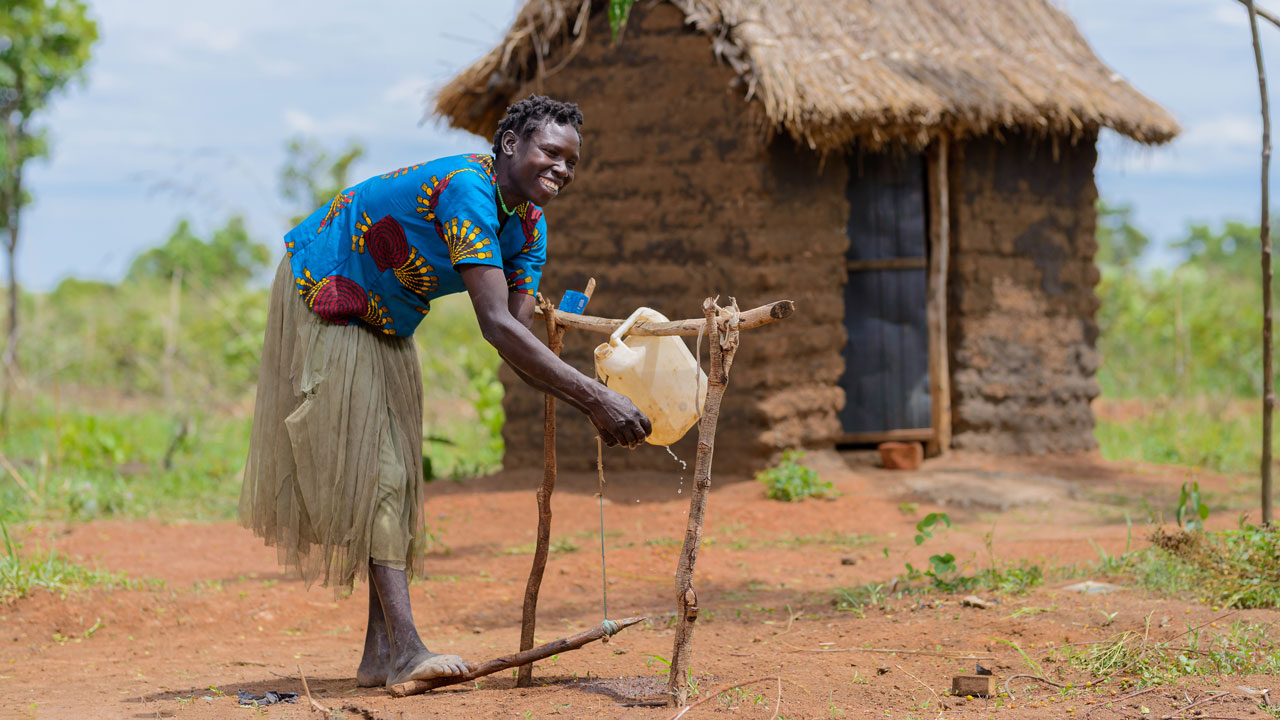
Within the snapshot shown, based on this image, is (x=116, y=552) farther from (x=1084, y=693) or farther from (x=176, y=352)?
(x=176, y=352)

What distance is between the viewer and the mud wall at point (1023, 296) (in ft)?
22.9

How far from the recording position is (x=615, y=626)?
277cm

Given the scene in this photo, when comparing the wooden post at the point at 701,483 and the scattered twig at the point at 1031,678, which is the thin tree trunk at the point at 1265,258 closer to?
the scattered twig at the point at 1031,678

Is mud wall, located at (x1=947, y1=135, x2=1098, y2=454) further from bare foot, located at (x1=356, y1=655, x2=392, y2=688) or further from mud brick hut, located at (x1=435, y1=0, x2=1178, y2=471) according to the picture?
bare foot, located at (x1=356, y1=655, x2=392, y2=688)

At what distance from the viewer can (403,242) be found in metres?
2.80

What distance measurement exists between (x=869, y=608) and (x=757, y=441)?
8.13 ft

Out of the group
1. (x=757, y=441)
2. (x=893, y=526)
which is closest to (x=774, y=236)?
(x=757, y=441)

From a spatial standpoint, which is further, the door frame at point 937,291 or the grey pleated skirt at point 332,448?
the door frame at point 937,291

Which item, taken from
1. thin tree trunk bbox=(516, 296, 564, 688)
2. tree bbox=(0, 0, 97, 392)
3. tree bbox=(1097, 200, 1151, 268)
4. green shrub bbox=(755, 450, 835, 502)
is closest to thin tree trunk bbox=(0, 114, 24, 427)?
tree bbox=(0, 0, 97, 392)

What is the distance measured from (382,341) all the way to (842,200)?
13.6ft

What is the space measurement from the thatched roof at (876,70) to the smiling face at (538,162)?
3.28 m

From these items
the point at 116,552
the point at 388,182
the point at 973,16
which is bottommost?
the point at 116,552

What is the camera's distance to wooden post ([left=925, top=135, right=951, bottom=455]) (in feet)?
22.5

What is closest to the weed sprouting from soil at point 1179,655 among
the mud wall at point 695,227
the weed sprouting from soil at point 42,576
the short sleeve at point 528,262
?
the short sleeve at point 528,262
